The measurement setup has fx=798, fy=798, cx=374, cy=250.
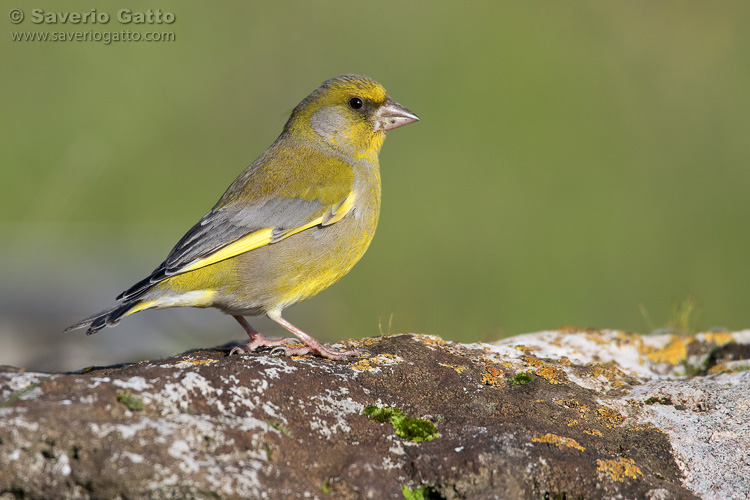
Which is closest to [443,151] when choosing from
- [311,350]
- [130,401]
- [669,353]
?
[669,353]

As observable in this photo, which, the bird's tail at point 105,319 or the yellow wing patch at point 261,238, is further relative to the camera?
the yellow wing patch at point 261,238

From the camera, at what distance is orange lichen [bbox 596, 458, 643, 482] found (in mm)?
3170

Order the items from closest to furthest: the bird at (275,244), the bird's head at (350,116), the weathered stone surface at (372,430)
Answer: the weathered stone surface at (372,430), the bird at (275,244), the bird's head at (350,116)

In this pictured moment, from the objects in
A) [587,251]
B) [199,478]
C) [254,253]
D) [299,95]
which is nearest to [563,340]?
[254,253]

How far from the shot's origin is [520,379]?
4.19 m

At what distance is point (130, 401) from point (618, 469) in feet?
6.33

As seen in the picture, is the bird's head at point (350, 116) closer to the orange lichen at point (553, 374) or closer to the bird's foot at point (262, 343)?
the bird's foot at point (262, 343)

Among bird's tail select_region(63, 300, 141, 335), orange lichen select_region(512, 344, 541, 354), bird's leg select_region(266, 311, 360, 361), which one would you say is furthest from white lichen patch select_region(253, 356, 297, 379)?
orange lichen select_region(512, 344, 541, 354)

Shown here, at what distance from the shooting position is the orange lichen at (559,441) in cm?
332

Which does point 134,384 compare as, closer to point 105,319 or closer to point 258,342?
point 105,319

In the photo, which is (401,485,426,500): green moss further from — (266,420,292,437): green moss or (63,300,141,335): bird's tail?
(63,300,141,335): bird's tail

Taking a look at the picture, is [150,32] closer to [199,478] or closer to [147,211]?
[147,211]

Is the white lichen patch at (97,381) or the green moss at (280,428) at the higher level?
the green moss at (280,428)

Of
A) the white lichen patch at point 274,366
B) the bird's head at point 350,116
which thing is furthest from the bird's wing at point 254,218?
the white lichen patch at point 274,366
